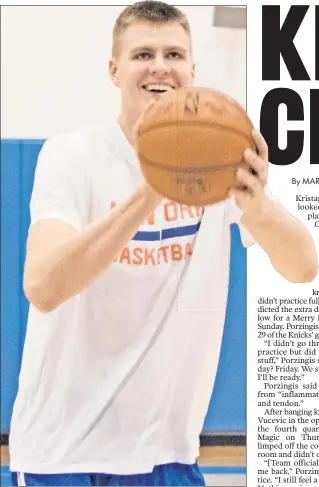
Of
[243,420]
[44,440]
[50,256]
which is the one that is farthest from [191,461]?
[50,256]

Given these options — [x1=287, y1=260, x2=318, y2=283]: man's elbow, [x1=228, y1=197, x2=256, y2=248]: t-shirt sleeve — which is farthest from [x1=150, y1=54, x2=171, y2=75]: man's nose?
[x1=287, y1=260, x2=318, y2=283]: man's elbow

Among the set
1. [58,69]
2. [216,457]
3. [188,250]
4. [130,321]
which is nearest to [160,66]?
[58,69]

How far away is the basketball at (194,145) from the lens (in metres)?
0.88

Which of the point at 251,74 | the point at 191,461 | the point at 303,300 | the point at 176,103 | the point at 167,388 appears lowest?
the point at 191,461

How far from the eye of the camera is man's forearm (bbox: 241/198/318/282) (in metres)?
1.02

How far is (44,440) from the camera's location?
1.09 meters

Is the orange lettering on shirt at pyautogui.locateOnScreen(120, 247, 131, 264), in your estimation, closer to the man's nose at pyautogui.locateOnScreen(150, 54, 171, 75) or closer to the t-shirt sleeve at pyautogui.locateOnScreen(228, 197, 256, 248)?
the t-shirt sleeve at pyautogui.locateOnScreen(228, 197, 256, 248)

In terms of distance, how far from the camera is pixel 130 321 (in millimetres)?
1074

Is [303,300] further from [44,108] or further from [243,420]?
[44,108]

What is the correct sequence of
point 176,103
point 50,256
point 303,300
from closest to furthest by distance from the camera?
point 176,103, point 50,256, point 303,300

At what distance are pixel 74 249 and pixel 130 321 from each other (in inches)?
6.8

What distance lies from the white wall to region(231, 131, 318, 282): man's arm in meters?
0.22

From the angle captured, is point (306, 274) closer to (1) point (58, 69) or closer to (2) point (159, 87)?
(2) point (159, 87)

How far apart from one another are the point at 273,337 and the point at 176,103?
45 centimetres
